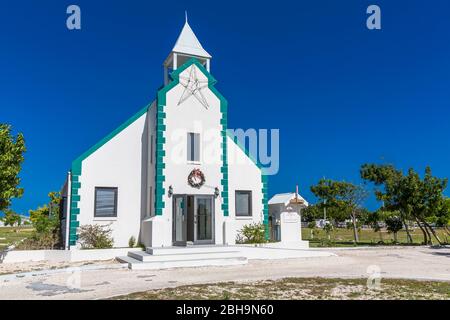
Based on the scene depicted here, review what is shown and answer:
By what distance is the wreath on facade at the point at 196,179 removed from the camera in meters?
18.3

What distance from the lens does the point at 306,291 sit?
9414 mm

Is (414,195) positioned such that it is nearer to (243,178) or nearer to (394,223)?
(394,223)

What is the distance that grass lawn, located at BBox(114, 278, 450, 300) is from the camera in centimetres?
873

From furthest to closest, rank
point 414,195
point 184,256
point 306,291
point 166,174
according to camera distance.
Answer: point 414,195 → point 166,174 → point 184,256 → point 306,291

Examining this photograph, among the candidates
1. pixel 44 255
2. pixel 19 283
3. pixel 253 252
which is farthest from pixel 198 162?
pixel 19 283

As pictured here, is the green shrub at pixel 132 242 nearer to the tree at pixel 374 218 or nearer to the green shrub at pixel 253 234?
the green shrub at pixel 253 234

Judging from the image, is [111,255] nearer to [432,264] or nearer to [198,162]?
[198,162]

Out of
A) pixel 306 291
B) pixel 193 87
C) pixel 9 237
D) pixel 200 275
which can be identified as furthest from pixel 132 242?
pixel 9 237

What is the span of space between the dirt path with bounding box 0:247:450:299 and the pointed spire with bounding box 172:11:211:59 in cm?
1132

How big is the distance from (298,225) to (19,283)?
660 inches

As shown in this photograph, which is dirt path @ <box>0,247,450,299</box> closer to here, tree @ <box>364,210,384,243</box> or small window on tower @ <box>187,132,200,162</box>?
small window on tower @ <box>187,132,200,162</box>

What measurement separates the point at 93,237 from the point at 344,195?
787 inches

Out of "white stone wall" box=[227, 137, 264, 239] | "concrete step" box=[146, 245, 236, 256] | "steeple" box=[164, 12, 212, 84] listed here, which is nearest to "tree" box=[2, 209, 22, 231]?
"concrete step" box=[146, 245, 236, 256]
